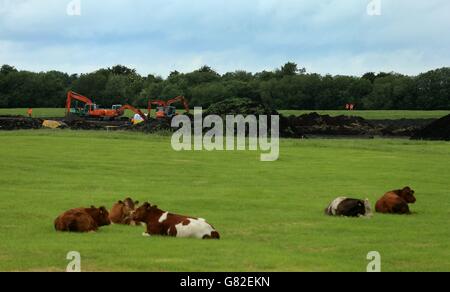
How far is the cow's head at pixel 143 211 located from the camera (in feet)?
55.6

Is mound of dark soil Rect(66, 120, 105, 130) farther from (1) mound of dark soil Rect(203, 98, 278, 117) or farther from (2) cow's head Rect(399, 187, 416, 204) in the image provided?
(2) cow's head Rect(399, 187, 416, 204)

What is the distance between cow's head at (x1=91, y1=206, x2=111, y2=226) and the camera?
17578 millimetres

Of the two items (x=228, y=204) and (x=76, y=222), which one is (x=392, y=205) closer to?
(x=228, y=204)

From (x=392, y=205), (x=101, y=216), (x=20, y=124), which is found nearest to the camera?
(x=101, y=216)

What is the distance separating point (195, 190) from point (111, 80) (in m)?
118

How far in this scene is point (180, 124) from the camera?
64.2m

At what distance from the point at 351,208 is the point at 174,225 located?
538 centimetres

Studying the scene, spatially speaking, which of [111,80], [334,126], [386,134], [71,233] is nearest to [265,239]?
[71,233]

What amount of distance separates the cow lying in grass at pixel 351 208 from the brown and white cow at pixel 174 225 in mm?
4793

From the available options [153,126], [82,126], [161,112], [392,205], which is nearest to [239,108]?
[153,126]

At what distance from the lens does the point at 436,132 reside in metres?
63.0
